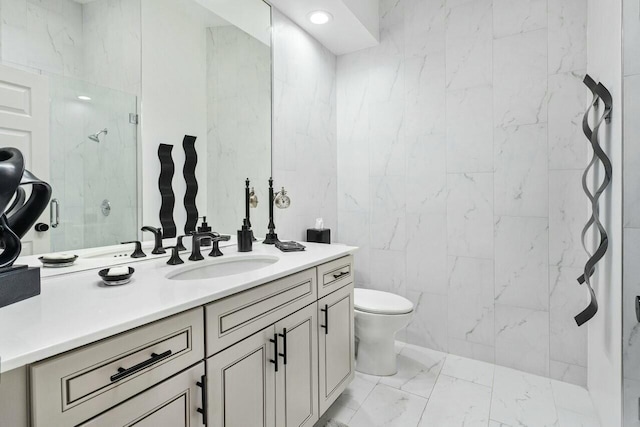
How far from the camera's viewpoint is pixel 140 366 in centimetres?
83

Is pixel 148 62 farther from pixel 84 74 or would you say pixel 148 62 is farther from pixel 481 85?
pixel 481 85

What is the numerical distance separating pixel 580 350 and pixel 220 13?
297cm

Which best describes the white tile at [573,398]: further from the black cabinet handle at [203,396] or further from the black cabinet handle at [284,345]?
the black cabinet handle at [203,396]

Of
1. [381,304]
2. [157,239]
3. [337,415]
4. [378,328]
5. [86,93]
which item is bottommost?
[337,415]

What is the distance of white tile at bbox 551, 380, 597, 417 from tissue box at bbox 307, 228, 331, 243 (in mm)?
1695

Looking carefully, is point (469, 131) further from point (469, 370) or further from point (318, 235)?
point (469, 370)

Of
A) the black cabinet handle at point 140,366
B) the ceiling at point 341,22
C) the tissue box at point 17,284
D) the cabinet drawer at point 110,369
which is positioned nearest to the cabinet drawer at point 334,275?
the cabinet drawer at point 110,369

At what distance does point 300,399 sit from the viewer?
4.74 feet

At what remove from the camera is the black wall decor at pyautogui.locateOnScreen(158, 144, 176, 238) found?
1563 mm

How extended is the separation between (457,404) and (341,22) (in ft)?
8.58

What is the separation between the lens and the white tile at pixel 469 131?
7.47 ft

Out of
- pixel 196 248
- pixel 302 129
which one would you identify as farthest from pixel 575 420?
pixel 302 129

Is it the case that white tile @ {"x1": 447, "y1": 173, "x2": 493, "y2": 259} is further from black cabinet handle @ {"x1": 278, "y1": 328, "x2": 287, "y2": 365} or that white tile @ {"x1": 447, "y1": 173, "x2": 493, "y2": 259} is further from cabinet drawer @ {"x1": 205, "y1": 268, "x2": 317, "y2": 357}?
black cabinet handle @ {"x1": 278, "y1": 328, "x2": 287, "y2": 365}

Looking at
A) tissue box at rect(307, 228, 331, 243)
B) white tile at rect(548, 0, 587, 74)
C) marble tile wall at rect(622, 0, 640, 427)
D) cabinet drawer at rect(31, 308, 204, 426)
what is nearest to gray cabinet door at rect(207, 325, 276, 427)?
cabinet drawer at rect(31, 308, 204, 426)
